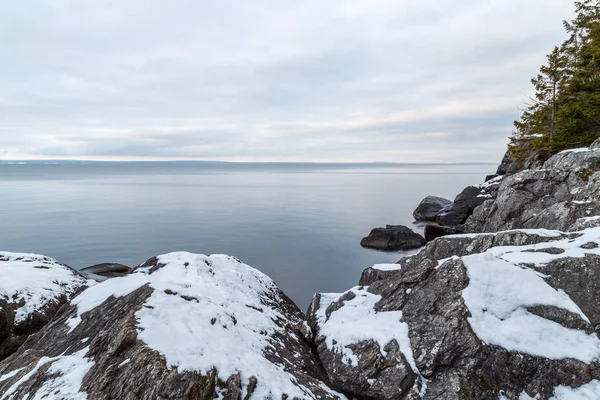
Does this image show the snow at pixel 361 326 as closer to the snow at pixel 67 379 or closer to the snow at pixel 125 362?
the snow at pixel 125 362

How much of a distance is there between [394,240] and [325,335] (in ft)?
78.4

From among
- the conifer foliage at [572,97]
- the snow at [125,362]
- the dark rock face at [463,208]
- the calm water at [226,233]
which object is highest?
the conifer foliage at [572,97]

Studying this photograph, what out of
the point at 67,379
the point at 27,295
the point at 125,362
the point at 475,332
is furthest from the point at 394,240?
the point at 67,379

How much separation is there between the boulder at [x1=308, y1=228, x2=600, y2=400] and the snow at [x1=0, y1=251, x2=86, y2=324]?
30.8ft

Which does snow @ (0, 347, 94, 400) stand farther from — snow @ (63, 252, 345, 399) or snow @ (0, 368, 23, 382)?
snow @ (63, 252, 345, 399)

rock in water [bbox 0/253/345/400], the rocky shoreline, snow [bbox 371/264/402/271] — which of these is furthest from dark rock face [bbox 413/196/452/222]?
rock in water [bbox 0/253/345/400]

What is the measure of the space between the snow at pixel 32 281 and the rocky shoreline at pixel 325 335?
0.22 ft

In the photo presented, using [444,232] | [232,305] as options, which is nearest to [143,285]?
[232,305]

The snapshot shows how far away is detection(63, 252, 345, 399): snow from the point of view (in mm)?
6477

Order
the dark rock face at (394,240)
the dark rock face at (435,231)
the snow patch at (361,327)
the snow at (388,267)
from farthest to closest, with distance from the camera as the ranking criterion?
the dark rock face at (435,231) < the dark rock face at (394,240) < the snow at (388,267) < the snow patch at (361,327)

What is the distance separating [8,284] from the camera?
10.8 metres

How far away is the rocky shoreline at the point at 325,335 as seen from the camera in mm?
6273

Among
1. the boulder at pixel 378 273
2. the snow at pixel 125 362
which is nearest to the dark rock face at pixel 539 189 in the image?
the boulder at pixel 378 273

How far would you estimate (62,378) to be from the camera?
613cm
